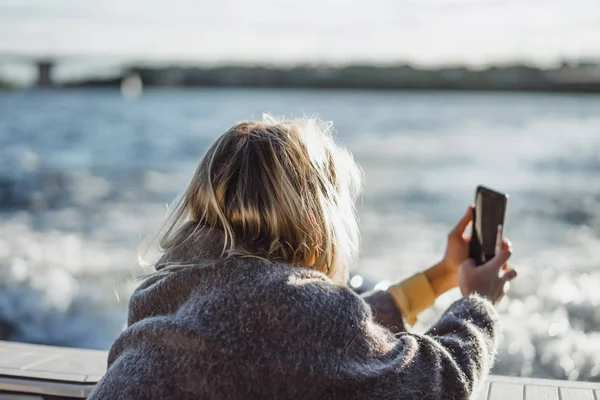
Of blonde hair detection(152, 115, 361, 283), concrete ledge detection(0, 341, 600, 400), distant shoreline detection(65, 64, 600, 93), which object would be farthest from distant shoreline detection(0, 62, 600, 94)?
blonde hair detection(152, 115, 361, 283)

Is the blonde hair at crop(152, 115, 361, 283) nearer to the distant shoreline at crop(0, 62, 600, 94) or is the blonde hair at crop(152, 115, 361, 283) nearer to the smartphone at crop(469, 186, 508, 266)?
the smartphone at crop(469, 186, 508, 266)

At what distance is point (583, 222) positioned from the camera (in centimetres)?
961

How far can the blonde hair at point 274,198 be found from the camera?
1.60 metres

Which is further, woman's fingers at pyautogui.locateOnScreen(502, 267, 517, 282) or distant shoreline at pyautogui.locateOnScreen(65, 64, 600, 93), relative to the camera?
distant shoreline at pyautogui.locateOnScreen(65, 64, 600, 93)

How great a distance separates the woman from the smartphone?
1.13 feet

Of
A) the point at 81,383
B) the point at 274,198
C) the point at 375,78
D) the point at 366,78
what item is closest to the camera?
the point at 274,198

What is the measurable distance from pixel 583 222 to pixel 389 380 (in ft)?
28.1

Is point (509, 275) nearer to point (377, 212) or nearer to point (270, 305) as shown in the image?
point (270, 305)

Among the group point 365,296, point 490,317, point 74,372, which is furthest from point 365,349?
point 74,372

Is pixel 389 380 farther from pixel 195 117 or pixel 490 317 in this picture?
pixel 195 117

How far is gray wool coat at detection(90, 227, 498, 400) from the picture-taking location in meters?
1.50

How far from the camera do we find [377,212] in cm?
1034

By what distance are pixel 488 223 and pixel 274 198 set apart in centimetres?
73


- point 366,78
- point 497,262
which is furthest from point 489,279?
point 366,78
